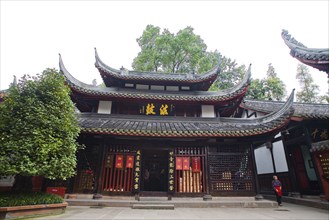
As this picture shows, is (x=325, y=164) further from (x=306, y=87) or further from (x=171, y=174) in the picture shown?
(x=306, y=87)

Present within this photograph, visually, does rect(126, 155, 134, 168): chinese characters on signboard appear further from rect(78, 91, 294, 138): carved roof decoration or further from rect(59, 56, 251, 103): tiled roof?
rect(59, 56, 251, 103): tiled roof

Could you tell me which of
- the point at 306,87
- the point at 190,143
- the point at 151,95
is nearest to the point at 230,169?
the point at 190,143

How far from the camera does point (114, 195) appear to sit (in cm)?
844

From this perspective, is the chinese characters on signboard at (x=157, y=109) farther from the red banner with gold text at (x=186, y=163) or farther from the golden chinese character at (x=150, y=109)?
the red banner with gold text at (x=186, y=163)

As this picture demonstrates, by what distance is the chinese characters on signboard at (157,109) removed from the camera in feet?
36.2

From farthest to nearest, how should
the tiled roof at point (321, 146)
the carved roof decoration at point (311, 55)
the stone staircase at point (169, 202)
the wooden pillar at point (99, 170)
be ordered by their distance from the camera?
the wooden pillar at point (99, 170) < the tiled roof at point (321, 146) < the stone staircase at point (169, 202) < the carved roof decoration at point (311, 55)

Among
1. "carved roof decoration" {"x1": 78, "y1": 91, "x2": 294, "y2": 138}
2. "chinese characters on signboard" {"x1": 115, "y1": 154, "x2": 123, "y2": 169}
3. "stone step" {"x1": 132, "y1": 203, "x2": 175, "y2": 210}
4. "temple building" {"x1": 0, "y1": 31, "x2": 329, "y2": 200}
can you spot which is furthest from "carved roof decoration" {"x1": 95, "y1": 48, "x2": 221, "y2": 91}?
"stone step" {"x1": 132, "y1": 203, "x2": 175, "y2": 210}

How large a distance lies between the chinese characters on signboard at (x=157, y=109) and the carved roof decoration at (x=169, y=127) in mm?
572

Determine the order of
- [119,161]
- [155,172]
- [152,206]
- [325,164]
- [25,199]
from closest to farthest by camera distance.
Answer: [25,199], [152,206], [325,164], [119,161], [155,172]

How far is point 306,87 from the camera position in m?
32.6

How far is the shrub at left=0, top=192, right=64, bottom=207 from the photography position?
205 inches

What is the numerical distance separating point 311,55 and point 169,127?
21.4ft

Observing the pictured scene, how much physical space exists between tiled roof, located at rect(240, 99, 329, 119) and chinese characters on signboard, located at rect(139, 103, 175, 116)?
6659mm

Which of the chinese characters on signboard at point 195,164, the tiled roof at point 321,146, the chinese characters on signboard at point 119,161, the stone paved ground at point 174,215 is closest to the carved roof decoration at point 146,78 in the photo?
the chinese characters on signboard at point 119,161
